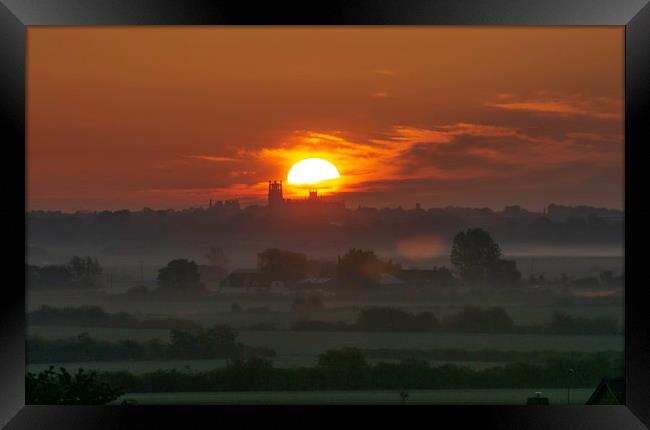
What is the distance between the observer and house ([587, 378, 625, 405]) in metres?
3.11

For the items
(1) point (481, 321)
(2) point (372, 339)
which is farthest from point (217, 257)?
(1) point (481, 321)

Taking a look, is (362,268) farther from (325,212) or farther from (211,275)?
(211,275)

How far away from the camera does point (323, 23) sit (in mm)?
2709

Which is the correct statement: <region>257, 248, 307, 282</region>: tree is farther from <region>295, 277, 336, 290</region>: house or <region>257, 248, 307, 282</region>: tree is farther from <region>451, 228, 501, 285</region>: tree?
<region>451, 228, 501, 285</region>: tree

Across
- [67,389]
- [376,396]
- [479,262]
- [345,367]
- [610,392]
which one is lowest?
[376,396]

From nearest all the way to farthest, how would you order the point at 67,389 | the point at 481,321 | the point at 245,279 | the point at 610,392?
the point at 610,392
the point at 67,389
the point at 245,279
the point at 481,321

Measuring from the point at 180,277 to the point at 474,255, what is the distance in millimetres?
3270

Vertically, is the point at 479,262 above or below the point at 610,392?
above

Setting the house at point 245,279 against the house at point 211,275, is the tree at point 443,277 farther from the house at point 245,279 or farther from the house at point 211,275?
the house at point 211,275

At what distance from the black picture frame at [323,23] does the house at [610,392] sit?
19cm

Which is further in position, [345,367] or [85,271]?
[345,367]

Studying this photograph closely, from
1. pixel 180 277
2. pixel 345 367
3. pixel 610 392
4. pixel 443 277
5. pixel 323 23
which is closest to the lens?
pixel 323 23

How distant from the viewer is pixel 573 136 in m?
7.88

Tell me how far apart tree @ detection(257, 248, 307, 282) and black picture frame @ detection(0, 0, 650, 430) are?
18.0ft
